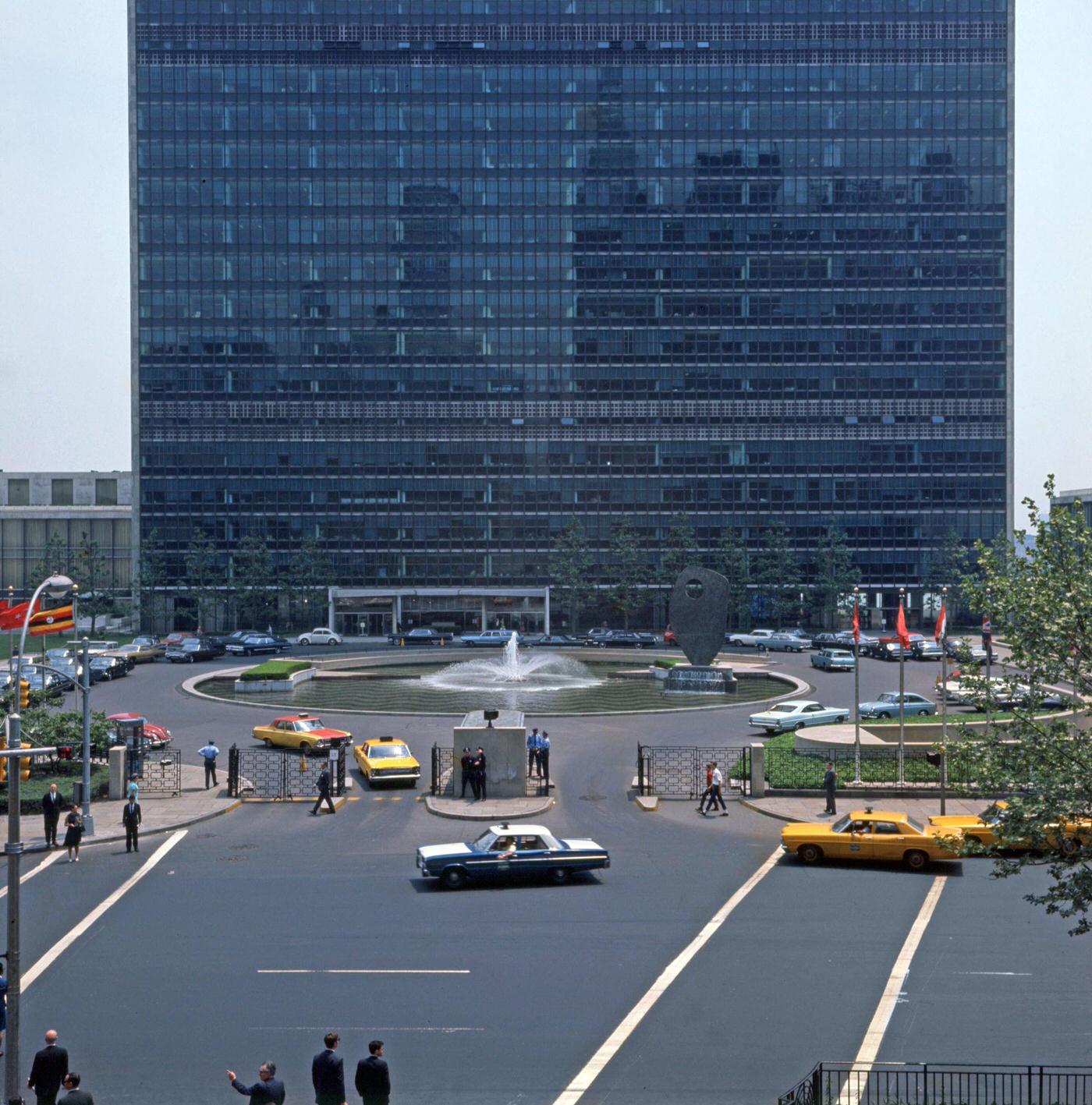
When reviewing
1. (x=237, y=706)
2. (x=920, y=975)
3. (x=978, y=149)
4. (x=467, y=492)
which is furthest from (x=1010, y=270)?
(x=920, y=975)

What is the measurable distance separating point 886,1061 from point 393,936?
938 cm

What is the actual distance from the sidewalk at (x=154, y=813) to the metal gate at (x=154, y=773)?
1.15 ft

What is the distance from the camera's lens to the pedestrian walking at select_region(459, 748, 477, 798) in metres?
34.5

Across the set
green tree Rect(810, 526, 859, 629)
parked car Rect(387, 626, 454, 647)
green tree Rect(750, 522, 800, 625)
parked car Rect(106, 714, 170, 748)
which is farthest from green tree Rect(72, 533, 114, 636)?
green tree Rect(810, 526, 859, 629)

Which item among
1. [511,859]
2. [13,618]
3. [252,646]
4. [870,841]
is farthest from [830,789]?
[252,646]

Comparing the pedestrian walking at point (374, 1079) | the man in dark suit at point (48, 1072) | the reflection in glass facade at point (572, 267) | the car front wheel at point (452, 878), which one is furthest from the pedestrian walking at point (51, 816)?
the reflection in glass facade at point (572, 267)

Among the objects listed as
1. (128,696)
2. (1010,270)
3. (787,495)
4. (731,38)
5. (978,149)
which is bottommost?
(128,696)

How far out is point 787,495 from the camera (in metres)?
119

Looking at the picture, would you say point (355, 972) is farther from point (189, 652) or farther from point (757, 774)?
point (189, 652)

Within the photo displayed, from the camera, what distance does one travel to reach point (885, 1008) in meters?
18.0

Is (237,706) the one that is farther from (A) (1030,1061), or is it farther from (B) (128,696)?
(A) (1030,1061)

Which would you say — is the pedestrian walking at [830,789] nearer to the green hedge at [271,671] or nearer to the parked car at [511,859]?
the parked car at [511,859]

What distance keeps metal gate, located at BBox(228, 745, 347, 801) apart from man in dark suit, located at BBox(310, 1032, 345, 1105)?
19592 mm

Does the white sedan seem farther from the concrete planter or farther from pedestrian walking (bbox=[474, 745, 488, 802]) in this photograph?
the concrete planter
